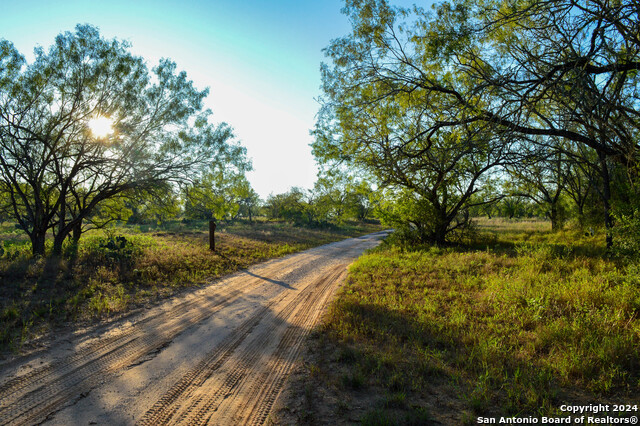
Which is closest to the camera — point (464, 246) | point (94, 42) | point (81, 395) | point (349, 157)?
point (81, 395)

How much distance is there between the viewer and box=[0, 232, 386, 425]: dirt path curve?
124 inches

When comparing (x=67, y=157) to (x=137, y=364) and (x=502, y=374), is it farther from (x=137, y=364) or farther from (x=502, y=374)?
(x=502, y=374)

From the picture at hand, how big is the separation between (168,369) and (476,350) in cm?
434

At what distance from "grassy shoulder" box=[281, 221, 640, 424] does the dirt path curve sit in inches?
23.6

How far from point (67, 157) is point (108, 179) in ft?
4.91

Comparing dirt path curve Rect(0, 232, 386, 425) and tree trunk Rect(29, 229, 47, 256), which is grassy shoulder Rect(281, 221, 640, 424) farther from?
tree trunk Rect(29, 229, 47, 256)

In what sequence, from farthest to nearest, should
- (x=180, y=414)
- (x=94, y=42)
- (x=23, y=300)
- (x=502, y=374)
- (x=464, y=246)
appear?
(x=464, y=246) → (x=94, y=42) → (x=23, y=300) → (x=502, y=374) → (x=180, y=414)

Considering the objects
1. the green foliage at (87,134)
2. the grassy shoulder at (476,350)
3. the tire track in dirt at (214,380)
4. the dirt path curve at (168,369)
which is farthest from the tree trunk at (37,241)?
the grassy shoulder at (476,350)

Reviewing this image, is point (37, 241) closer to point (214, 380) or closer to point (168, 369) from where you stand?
point (168, 369)

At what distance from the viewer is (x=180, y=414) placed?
123 inches

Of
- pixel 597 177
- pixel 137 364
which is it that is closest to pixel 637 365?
pixel 137 364

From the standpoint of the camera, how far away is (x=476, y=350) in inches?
169

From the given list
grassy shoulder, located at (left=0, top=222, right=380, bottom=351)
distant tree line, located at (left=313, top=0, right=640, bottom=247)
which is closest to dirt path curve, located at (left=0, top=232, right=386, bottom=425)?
grassy shoulder, located at (left=0, top=222, right=380, bottom=351)

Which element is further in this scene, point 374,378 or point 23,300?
point 23,300
